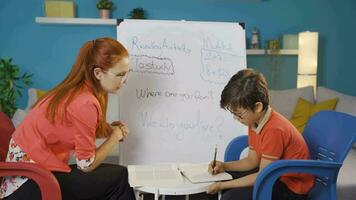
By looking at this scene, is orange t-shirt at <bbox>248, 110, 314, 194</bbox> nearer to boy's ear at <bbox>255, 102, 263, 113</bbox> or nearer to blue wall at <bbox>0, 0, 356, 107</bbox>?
boy's ear at <bbox>255, 102, 263, 113</bbox>

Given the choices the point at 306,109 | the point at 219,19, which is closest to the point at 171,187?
the point at 306,109

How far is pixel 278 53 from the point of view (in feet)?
11.6

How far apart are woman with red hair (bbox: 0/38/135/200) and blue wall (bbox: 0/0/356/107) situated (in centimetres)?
192

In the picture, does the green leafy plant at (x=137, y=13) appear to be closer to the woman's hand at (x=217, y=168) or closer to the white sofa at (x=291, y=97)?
the white sofa at (x=291, y=97)

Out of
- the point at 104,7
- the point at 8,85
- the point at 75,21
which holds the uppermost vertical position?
the point at 104,7

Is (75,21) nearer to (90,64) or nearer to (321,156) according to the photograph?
(90,64)

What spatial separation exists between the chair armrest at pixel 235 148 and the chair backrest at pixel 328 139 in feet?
0.96

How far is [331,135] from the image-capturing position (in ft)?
5.04

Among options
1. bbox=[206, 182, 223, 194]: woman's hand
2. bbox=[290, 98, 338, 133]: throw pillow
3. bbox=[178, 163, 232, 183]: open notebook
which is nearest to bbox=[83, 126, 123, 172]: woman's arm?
bbox=[178, 163, 232, 183]: open notebook

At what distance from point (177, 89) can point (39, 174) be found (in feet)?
2.84

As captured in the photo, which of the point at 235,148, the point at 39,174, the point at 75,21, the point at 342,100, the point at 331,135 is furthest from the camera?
the point at 75,21

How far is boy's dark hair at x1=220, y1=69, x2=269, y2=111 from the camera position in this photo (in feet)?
Answer: 4.67

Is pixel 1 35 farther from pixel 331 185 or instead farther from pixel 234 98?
pixel 331 185

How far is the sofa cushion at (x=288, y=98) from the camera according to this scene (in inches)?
125
